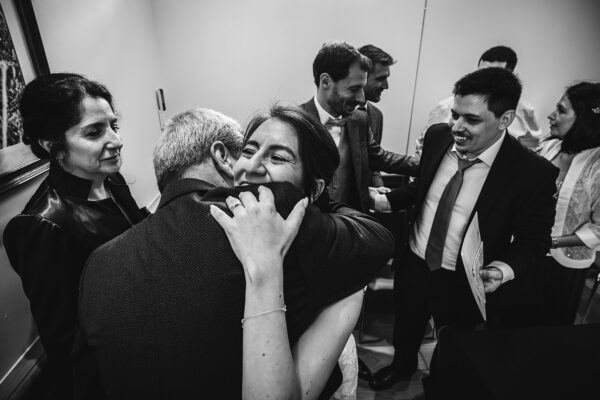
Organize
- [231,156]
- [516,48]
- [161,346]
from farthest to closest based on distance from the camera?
[516,48], [231,156], [161,346]

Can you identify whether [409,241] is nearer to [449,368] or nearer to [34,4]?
[449,368]

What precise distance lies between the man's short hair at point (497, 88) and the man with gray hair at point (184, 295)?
1217mm

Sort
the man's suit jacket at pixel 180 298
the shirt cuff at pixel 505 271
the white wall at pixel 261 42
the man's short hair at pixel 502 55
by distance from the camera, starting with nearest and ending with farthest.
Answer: the man's suit jacket at pixel 180 298, the shirt cuff at pixel 505 271, the man's short hair at pixel 502 55, the white wall at pixel 261 42

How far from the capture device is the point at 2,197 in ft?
4.52

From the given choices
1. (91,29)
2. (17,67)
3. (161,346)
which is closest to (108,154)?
(17,67)

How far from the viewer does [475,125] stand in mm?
1553

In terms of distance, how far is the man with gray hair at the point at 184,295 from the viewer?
631mm

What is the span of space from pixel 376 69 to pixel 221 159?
2.45 metres

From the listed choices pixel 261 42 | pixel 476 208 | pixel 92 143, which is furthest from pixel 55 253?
pixel 261 42

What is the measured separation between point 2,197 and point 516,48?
4.79 metres

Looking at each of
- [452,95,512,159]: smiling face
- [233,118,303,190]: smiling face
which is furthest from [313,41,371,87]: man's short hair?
[233,118,303,190]: smiling face

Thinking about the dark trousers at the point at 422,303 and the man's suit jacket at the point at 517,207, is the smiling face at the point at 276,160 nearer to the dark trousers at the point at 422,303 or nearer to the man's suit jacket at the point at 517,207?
the man's suit jacket at the point at 517,207

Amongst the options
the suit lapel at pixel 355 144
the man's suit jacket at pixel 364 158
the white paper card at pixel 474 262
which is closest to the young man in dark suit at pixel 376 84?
the man's suit jacket at pixel 364 158

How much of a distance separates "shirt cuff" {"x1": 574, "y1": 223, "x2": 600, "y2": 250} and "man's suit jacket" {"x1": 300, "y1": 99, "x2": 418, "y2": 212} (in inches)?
42.8
